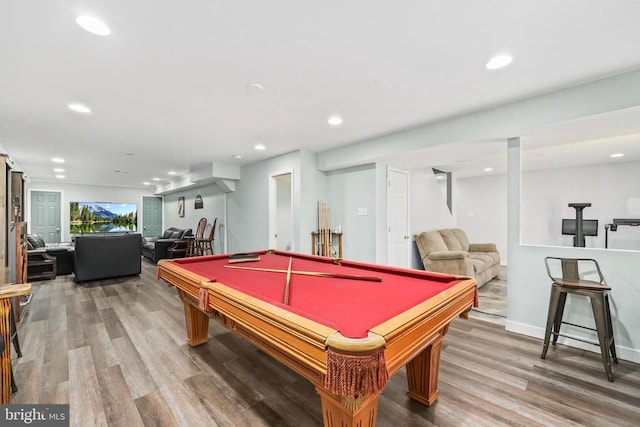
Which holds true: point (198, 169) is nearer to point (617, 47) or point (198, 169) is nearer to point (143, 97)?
point (143, 97)

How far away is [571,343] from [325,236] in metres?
3.14

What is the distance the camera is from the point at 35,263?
4.94 metres

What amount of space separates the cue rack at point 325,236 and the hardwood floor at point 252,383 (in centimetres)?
207

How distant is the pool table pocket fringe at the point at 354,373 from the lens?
0.83 m

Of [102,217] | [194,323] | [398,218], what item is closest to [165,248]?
[102,217]

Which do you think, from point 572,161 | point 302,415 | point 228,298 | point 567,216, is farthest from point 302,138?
point 567,216

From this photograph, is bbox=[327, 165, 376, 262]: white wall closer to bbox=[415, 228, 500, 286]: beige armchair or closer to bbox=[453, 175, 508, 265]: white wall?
bbox=[415, 228, 500, 286]: beige armchair

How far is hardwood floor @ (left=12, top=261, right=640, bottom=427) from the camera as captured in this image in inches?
62.6

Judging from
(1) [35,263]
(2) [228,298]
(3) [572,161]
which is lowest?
(1) [35,263]

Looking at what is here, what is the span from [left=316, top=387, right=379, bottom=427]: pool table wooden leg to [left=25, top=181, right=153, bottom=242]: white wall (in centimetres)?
1105

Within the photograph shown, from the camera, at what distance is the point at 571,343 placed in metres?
2.47

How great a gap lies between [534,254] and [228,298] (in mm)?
2937

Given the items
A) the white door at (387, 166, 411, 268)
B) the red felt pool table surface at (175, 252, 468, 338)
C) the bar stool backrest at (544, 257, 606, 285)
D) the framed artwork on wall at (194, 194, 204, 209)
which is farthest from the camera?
the framed artwork on wall at (194, 194, 204, 209)

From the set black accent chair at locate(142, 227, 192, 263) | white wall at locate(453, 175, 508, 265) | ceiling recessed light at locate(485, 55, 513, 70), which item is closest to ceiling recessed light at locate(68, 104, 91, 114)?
ceiling recessed light at locate(485, 55, 513, 70)
